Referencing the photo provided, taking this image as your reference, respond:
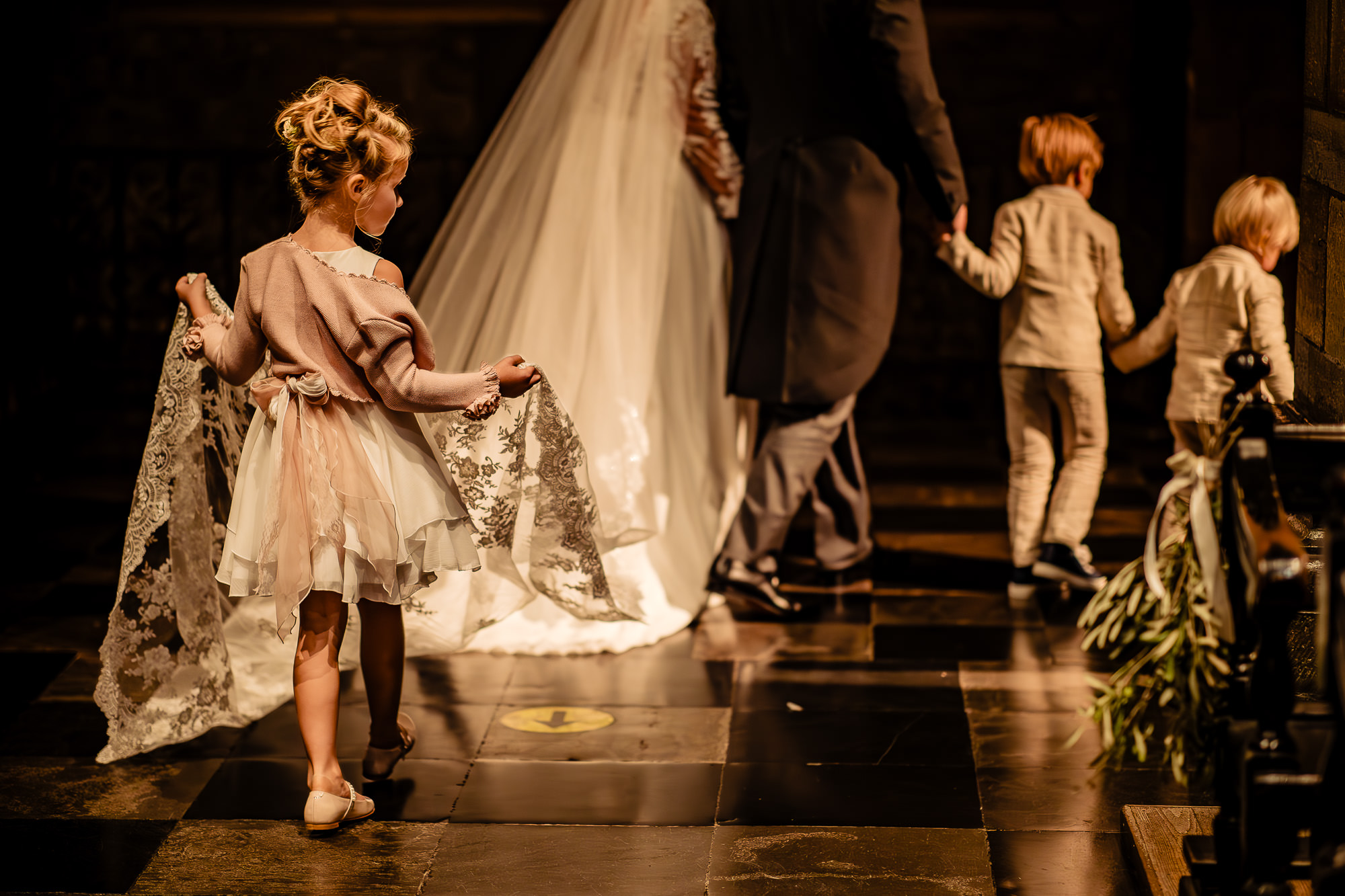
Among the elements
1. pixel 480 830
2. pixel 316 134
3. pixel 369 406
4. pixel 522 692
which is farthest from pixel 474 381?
pixel 522 692

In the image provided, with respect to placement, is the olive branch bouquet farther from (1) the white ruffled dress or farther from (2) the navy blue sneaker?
(2) the navy blue sneaker

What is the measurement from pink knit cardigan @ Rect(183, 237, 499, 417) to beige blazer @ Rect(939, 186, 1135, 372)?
205 cm

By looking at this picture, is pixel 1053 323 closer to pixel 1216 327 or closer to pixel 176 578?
pixel 1216 327

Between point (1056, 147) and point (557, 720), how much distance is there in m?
2.32

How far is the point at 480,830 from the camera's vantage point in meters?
Answer: 3.27

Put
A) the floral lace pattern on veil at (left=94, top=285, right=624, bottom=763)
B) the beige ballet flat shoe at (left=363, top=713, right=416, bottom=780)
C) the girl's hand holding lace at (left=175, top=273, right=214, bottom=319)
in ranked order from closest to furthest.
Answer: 1. the girl's hand holding lace at (left=175, top=273, right=214, bottom=319)
2. the beige ballet flat shoe at (left=363, top=713, right=416, bottom=780)
3. the floral lace pattern on veil at (left=94, top=285, right=624, bottom=763)

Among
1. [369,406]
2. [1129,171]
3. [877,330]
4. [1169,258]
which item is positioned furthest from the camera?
[1129,171]

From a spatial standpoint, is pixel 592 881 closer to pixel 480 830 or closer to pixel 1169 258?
pixel 480 830

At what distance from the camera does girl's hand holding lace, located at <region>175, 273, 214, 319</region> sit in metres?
3.38

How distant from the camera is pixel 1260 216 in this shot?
14.3 ft

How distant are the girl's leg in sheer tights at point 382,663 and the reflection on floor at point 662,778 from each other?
0.47ft

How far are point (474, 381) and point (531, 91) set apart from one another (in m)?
1.93

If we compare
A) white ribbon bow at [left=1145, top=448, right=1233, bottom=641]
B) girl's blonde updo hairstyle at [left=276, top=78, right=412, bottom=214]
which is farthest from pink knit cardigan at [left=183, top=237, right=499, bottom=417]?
white ribbon bow at [left=1145, top=448, right=1233, bottom=641]

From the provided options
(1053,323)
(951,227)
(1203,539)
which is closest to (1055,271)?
(1053,323)
